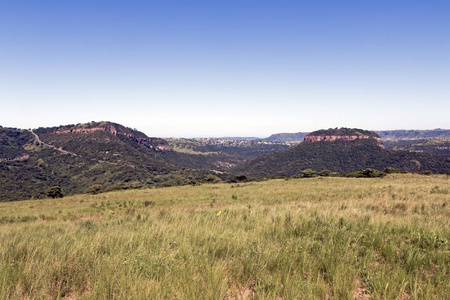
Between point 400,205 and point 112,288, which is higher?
point 112,288

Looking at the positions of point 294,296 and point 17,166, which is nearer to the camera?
point 294,296

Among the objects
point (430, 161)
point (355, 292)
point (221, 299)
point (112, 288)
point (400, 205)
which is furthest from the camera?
point (430, 161)

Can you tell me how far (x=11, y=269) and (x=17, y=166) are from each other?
279m

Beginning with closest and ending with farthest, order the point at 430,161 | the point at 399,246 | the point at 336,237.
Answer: the point at 399,246, the point at 336,237, the point at 430,161

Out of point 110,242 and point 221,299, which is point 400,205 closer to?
point 221,299

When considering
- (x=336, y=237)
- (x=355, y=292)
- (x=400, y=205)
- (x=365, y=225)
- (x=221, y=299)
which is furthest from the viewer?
(x=400, y=205)

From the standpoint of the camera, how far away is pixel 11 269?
2869 millimetres

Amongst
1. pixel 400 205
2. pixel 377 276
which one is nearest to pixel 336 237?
pixel 377 276

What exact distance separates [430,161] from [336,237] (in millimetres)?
271791

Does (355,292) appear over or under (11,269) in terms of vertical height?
under

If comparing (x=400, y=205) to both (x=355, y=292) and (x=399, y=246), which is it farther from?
(x=355, y=292)

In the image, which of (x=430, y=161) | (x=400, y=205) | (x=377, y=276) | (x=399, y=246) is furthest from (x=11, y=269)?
(x=430, y=161)

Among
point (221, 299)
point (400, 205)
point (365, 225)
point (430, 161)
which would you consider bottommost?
point (430, 161)

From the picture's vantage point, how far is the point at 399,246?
4062 millimetres
